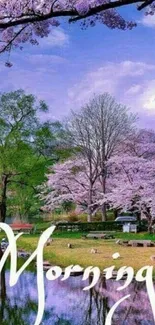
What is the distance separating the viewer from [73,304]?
1623 centimetres

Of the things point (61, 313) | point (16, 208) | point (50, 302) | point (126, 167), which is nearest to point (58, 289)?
point (50, 302)

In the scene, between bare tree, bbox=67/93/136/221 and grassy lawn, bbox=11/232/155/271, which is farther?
bare tree, bbox=67/93/136/221

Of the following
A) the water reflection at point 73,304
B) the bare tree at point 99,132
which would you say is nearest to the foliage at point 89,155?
the bare tree at point 99,132

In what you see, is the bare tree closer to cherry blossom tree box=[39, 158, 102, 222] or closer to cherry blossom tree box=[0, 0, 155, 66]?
cherry blossom tree box=[39, 158, 102, 222]

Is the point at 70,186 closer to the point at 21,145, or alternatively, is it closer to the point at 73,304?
the point at 21,145

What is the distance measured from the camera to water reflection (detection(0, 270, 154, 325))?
14352 millimetres

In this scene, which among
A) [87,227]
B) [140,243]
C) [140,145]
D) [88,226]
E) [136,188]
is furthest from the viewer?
[140,145]

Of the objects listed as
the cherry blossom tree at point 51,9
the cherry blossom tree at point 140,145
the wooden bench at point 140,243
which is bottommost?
the wooden bench at point 140,243

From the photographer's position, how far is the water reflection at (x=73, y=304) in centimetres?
1435

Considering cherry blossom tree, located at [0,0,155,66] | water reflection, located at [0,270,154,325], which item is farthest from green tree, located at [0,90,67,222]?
cherry blossom tree, located at [0,0,155,66]

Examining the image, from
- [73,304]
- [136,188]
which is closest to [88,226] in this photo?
[136,188]

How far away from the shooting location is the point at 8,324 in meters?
14.4

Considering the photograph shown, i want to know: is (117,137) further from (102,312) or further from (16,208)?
(102,312)

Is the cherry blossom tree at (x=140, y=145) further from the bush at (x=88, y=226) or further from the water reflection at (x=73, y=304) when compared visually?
the water reflection at (x=73, y=304)
